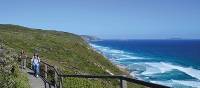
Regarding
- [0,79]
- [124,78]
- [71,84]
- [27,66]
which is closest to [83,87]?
[71,84]

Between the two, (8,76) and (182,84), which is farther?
(182,84)

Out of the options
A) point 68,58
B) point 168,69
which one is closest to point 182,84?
point 68,58

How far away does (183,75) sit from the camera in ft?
292

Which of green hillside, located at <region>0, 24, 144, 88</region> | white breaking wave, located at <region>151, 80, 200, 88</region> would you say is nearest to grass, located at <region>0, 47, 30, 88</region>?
green hillside, located at <region>0, 24, 144, 88</region>

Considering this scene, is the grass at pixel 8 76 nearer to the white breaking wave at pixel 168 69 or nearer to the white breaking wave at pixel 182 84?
the white breaking wave at pixel 182 84

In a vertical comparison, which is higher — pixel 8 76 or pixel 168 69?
pixel 8 76

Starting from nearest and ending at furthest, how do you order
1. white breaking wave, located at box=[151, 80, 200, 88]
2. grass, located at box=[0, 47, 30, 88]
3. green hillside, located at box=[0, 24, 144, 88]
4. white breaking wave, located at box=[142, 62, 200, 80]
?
1. grass, located at box=[0, 47, 30, 88]
2. green hillside, located at box=[0, 24, 144, 88]
3. white breaking wave, located at box=[151, 80, 200, 88]
4. white breaking wave, located at box=[142, 62, 200, 80]

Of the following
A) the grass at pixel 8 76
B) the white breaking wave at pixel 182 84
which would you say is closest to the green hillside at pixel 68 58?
the white breaking wave at pixel 182 84

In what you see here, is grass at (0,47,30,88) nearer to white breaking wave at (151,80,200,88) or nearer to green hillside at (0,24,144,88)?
green hillside at (0,24,144,88)

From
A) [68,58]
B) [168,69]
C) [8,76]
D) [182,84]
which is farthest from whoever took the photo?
[168,69]

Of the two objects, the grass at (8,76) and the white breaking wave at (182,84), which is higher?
the grass at (8,76)

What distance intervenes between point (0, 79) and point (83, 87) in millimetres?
4501

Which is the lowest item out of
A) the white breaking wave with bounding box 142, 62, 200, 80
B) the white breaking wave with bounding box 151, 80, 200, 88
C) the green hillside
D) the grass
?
the white breaking wave with bounding box 142, 62, 200, 80

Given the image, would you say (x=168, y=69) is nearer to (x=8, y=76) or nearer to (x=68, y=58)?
(x=68, y=58)
